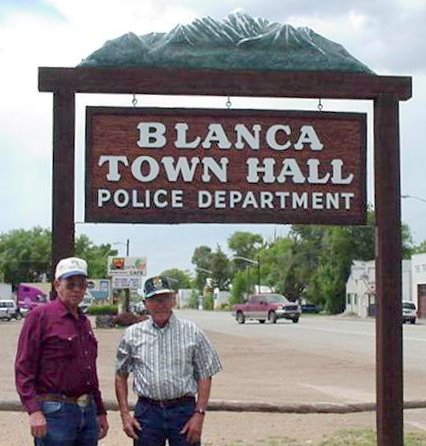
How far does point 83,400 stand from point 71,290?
0.63 metres

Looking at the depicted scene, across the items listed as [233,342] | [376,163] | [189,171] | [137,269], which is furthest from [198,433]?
[137,269]

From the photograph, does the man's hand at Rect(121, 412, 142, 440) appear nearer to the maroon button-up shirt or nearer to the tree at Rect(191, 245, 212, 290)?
the maroon button-up shirt

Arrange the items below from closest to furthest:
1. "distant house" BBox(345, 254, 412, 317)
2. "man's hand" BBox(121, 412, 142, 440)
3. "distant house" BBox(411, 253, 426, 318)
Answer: "man's hand" BBox(121, 412, 142, 440), "distant house" BBox(411, 253, 426, 318), "distant house" BBox(345, 254, 412, 317)

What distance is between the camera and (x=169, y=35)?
26.5ft

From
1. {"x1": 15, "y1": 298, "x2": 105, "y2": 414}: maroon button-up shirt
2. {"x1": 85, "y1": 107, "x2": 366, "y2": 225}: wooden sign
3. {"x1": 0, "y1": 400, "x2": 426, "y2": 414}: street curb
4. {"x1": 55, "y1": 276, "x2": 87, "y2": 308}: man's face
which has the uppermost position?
{"x1": 85, "y1": 107, "x2": 366, "y2": 225}: wooden sign

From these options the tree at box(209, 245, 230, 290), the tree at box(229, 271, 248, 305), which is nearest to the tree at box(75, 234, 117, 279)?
the tree at box(229, 271, 248, 305)

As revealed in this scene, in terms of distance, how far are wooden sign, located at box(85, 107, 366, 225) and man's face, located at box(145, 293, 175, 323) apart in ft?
5.89

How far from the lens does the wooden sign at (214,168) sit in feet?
25.6

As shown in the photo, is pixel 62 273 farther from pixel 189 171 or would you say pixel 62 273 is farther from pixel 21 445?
pixel 21 445

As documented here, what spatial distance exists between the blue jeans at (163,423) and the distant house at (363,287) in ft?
237

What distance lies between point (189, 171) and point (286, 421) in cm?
472

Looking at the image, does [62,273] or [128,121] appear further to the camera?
[128,121]

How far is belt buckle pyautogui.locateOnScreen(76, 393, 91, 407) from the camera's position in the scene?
570 cm

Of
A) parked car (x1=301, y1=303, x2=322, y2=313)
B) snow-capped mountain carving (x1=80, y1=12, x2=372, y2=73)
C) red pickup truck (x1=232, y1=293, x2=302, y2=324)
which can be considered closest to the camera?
snow-capped mountain carving (x1=80, y1=12, x2=372, y2=73)
